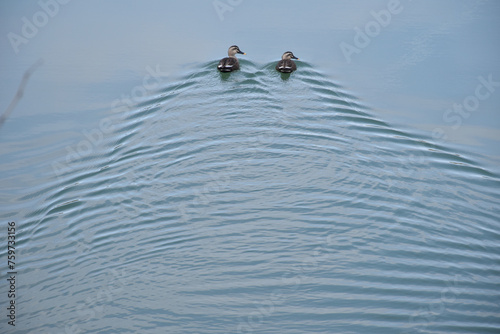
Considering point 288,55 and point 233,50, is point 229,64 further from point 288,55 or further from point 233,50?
point 288,55

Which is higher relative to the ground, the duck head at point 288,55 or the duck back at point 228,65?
the duck head at point 288,55

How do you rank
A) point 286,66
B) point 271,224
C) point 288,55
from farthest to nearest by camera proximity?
point 288,55 < point 286,66 < point 271,224

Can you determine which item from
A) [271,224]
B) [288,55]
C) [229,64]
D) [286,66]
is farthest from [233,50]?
[271,224]

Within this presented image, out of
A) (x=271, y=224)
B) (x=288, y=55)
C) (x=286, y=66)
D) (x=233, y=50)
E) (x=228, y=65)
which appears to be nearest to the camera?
(x=271, y=224)

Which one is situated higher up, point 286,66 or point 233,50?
point 233,50

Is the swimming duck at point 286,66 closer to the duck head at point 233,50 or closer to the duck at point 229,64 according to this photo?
the duck at point 229,64

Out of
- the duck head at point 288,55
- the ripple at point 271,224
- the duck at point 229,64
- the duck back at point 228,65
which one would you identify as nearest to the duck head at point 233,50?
the duck at point 229,64

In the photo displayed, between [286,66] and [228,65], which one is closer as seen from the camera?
[286,66]

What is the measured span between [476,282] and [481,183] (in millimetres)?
2020

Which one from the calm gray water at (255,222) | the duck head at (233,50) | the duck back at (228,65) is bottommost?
the calm gray water at (255,222)

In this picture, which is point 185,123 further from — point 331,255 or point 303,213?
point 331,255

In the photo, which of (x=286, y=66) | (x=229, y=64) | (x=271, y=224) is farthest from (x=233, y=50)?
(x=271, y=224)

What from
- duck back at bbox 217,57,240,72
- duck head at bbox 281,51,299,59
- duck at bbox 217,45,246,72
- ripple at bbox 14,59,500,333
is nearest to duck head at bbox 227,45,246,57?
duck at bbox 217,45,246,72

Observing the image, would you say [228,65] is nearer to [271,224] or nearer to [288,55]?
[288,55]
